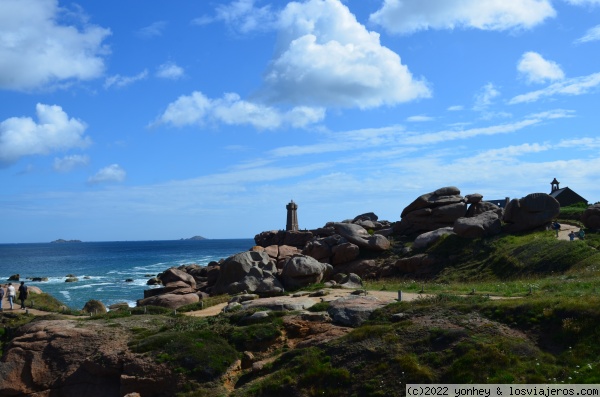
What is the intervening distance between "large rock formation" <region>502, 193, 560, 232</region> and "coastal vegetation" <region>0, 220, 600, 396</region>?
2011 cm

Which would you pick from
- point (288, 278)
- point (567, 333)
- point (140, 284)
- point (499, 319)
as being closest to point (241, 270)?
point (288, 278)

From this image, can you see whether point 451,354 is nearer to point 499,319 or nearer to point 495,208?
point 499,319

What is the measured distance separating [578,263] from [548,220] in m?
12.3

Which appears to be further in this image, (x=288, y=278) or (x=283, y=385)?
(x=288, y=278)

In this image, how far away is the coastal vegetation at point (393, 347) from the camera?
49.4 ft

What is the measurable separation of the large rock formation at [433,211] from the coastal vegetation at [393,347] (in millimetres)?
26093

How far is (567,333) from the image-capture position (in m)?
16.0

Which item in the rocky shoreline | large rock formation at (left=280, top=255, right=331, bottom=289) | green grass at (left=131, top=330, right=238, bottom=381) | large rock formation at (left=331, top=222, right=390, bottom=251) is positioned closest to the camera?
green grass at (left=131, top=330, right=238, bottom=381)

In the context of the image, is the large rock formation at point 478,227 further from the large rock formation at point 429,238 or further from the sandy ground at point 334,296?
the sandy ground at point 334,296

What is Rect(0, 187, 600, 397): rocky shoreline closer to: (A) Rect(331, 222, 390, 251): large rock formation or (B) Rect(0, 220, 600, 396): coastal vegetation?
(A) Rect(331, 222, 390, 251): large rock formation

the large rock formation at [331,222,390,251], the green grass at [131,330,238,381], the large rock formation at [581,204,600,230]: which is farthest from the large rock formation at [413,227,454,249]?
the green grass at [131,330,238,381]

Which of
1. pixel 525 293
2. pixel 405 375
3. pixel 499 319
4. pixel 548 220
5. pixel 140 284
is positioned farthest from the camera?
pixel 140 284

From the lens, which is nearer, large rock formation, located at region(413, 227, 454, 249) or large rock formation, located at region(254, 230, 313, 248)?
large rock formation, located at region(413, 227, 454, 249)

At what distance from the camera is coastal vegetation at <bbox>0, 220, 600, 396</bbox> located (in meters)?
15.1
